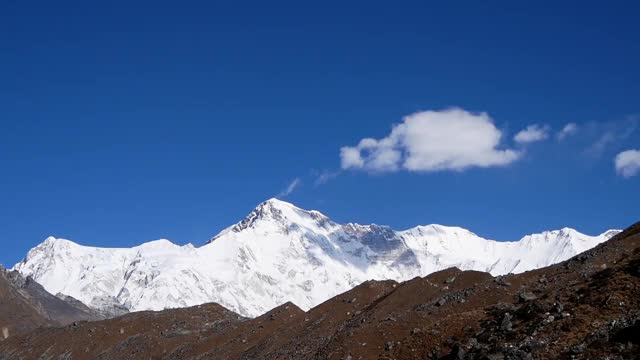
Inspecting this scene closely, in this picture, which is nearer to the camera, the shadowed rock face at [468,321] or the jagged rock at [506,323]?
the shadowed rock face at [468,321]

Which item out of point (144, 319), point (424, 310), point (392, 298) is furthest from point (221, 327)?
point (424, 310)

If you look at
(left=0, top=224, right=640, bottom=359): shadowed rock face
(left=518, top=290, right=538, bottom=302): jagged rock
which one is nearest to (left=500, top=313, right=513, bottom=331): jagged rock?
(left=0, top=224, right=640, bottom=359): shadowed rock face

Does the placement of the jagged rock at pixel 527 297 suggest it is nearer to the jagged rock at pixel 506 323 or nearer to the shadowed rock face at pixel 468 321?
the shadowed rock face at pixel 468 321

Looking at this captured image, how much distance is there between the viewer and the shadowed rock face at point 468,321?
39875 mm

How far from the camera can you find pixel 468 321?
5069 cm

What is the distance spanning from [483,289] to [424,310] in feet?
16.7

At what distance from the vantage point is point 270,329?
101 metres

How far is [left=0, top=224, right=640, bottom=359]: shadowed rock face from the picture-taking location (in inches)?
1570

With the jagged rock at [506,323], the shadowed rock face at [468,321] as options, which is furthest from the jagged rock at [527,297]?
the jagged rock at [506,323]

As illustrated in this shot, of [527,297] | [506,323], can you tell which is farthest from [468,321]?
[506,323]

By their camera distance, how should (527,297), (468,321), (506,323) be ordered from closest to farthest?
(506,323) → (527,297) → (468,321)

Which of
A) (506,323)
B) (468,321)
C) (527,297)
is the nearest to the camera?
(506,323)

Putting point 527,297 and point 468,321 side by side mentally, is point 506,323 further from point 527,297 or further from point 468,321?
point 468,321

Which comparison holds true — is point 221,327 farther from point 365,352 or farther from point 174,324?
point 365,352
